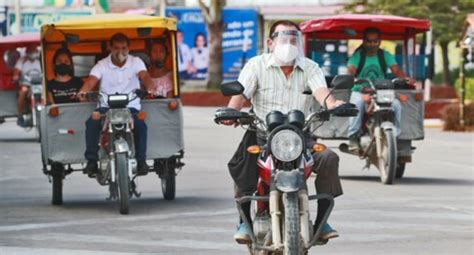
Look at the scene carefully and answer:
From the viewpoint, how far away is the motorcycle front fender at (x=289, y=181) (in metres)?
9.27

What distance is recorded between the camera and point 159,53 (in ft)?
55.9

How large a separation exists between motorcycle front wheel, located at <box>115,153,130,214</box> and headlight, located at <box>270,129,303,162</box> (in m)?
5.49

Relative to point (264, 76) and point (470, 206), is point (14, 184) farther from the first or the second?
point (264, 76)

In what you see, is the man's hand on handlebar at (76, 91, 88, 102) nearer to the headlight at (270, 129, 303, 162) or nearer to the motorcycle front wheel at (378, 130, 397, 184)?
the motorcycle front wheel at (378, 130, 397, 184)

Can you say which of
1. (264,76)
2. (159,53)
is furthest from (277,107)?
(159,53)

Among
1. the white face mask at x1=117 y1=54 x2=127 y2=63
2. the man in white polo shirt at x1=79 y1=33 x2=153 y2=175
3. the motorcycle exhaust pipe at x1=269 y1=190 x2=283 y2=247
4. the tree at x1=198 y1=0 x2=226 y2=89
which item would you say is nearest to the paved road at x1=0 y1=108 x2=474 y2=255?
the man in white polo shirt at x1=79 y1=33 x2=153 y2=175

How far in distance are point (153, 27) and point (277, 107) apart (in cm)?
585

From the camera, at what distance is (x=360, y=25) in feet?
67.2

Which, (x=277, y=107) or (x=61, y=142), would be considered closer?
(x=277, y=107)

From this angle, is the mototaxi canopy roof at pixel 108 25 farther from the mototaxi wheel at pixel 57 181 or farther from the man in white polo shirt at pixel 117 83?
the mototaxi wheel at pixel 57 181

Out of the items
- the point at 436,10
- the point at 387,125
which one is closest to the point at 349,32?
the point at 387,125

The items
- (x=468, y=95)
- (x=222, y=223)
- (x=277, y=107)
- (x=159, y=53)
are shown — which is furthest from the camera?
(x=468, y=95)

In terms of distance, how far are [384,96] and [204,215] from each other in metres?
4.51

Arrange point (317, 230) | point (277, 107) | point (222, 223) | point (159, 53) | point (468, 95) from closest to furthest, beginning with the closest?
point (317, 230)
point (277, 107)
point (222, 223)
point (159, 53)
point (468, 95)
